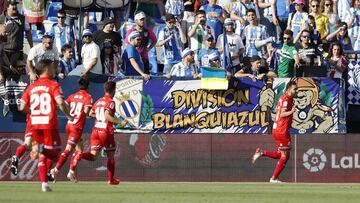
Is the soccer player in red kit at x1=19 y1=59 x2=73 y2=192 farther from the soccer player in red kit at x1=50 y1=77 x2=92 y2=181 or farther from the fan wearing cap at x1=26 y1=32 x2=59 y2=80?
the fan wearing cap at x1=26 y1=32 x2=59 y2=80

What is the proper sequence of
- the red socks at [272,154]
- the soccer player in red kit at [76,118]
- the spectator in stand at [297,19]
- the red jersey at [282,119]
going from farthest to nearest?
1. the spectator in stand at [297,19]
2. the red socks at [272,154]
3. the red jersey at [282,119]
4. the soccer player in red kit at [76,118]

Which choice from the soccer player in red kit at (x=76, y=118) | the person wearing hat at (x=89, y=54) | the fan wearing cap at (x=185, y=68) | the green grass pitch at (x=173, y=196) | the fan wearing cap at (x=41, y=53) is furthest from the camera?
the fan wearing cap at (x=185, y=68)

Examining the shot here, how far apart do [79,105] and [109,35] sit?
3848mm

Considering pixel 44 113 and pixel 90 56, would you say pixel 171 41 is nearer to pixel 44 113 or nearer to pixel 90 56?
pixel 90 56

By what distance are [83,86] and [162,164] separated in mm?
4535

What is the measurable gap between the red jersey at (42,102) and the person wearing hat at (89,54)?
7.64 metres

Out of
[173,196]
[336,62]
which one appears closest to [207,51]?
[336,62]

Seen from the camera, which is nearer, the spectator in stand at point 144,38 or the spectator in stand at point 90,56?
the spectator in stand at point 90,56

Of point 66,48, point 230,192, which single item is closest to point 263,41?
point 66,48

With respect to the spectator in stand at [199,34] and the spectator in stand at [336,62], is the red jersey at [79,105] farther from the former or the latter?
the spectator in stand at [336,62]

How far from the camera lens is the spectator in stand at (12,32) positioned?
25859mm

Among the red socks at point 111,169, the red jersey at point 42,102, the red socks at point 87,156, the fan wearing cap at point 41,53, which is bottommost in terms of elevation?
the red socks at point 111,169

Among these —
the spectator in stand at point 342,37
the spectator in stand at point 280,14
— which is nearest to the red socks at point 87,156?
the spectator in stand at point 280,14

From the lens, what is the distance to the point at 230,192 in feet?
61.8
